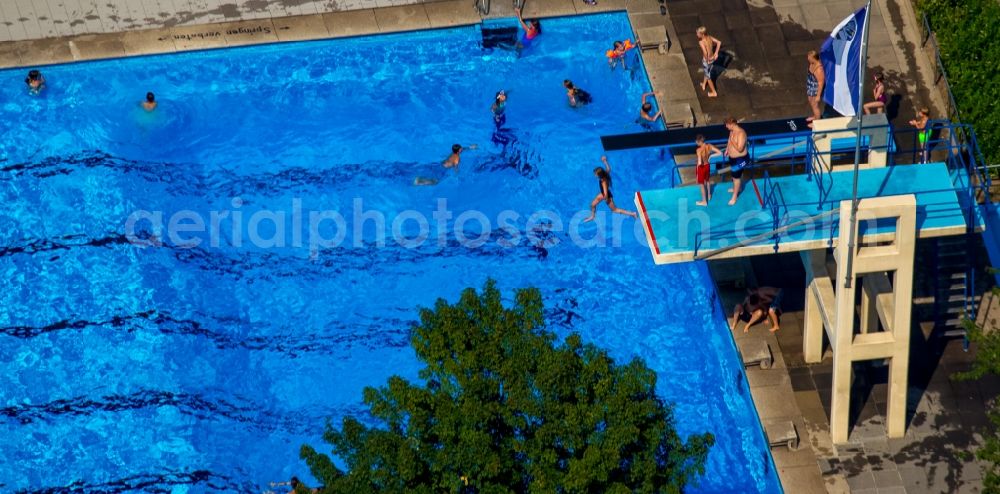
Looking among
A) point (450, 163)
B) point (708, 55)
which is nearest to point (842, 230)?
point (708, 55)

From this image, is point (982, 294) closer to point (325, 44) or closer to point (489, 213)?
point (489, 213)

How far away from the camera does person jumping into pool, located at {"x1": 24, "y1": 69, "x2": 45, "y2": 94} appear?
38688 millimetres

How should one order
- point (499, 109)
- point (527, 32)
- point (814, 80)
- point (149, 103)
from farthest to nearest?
1. point (527, 32)
2. point (149, 103)
3. point (499, 109)
4. point (814, 80)

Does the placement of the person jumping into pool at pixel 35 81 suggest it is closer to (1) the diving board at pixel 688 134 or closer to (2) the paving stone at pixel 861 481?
(1) the diving board at pixel 688 134

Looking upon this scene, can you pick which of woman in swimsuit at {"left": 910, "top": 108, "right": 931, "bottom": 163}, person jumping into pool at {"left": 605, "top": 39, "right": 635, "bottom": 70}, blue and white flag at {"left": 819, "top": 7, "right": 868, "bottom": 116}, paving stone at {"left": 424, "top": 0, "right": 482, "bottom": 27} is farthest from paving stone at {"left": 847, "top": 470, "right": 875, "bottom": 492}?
paving stone at {"left": 424, "top": 0, "right": 482, "bottom": 27}

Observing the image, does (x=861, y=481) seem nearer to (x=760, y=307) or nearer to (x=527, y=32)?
(x=760, y=307)

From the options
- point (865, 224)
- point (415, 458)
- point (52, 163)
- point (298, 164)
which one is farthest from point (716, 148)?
point (52, 163)

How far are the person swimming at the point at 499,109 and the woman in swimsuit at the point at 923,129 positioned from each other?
9.03 m

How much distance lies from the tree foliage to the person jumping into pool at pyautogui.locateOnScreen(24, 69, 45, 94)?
20781 mm

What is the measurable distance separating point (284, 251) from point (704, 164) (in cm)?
958

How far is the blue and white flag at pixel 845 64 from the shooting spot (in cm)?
2944

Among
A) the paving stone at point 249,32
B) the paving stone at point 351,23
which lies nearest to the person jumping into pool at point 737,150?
the paving stone at point 351,23

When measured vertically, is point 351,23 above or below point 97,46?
below

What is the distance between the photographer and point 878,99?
36.3m
